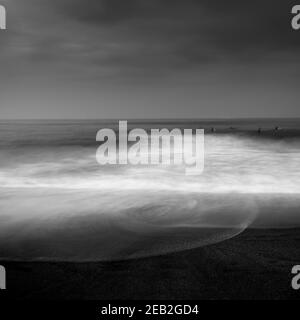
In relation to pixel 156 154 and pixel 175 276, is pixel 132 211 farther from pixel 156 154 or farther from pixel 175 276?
pixel 156 154

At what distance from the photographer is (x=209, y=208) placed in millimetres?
4637

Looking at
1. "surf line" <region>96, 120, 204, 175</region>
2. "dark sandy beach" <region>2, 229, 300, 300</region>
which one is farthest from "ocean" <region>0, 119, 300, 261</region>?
"surf line" <region>96, 120, 204, 175</region>

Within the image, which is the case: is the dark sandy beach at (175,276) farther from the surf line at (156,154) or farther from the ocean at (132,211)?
the surf line at (156,154)

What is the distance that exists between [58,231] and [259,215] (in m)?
2.63

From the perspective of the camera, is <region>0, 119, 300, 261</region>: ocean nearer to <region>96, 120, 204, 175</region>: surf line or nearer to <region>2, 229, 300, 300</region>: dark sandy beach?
<region>2, 229, 300, 300</region>: dark sandy beach

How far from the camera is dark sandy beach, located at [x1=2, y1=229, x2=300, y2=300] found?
253cm

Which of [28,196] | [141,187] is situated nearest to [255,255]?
[141,187]

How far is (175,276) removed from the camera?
9.04 ft

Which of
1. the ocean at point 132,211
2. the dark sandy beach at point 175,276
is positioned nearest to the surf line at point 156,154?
the ocean at point 132,211

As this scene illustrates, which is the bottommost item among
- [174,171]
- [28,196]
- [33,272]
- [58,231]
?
[33,272]

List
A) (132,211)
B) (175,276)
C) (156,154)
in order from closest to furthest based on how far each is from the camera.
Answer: (175,276) < (132,211) < (156,154)

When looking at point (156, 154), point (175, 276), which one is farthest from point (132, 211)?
point (156, 154)

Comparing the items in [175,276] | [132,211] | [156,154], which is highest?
[156,154]
